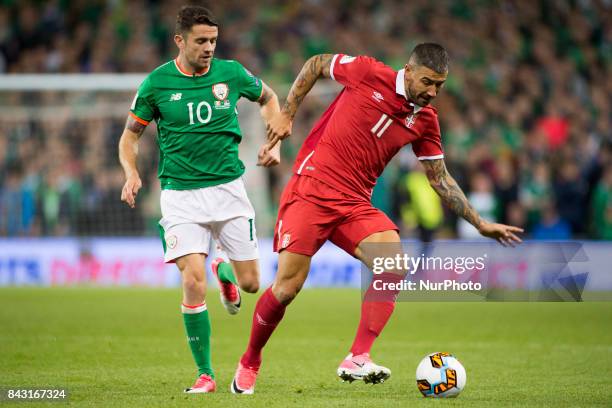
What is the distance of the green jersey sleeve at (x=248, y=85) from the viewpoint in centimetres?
825

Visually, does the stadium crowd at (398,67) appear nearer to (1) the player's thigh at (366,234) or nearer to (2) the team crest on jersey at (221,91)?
(2) the team crest on jersey at (221,91)

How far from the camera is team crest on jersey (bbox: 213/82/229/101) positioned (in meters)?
8.04

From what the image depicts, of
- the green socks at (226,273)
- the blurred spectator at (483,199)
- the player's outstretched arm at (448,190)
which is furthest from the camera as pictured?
the blurred spectator at (483,199)

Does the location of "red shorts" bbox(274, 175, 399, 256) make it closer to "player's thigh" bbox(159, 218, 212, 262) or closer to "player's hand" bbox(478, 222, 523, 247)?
"player's thigh" bbox(159, 218, 212, 262)

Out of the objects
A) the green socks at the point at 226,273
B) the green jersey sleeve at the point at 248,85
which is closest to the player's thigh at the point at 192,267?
the green socks at the point at 226,273

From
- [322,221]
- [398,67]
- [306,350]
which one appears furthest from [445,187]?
[398,67]

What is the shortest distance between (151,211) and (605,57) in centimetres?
1021

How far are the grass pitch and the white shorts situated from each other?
3.35 ft

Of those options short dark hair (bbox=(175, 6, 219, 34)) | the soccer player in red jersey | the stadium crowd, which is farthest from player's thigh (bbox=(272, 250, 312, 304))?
the stadium crowd

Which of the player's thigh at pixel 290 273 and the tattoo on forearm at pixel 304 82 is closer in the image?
the player's thigh at pixel 290 273

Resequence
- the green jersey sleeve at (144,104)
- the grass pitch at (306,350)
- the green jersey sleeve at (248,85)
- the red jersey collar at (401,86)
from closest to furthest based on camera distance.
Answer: the grass pitch at (306,350), the red jersey collar at (401,86), the green jersey sleeve at (144,104), the green jersey sleeve at (248,85)

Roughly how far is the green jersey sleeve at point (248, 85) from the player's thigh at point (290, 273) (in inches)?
55.8

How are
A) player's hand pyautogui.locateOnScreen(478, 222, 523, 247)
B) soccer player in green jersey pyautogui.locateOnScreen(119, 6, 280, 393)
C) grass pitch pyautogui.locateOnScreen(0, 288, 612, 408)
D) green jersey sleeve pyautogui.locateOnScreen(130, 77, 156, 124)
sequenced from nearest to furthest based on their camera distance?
player's hand pyautogui.locateOnScreen(478, 222, 523, 247), grass pitch pyautogui.locateOnScreen(0, 288, 612, 408), soccer player in green jersey pyautogui.locateOnScreen(119, 6, 280, 393), green jersey sleeve pyautogui.locateOnScreen(130, 77, 156, 124)

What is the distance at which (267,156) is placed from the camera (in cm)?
754
